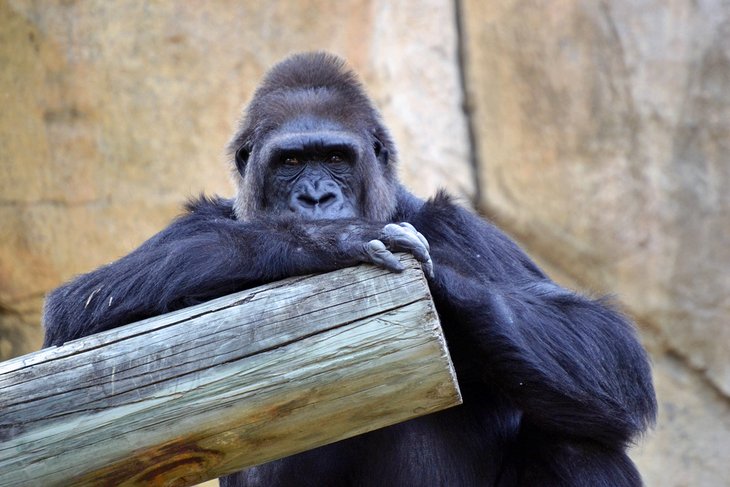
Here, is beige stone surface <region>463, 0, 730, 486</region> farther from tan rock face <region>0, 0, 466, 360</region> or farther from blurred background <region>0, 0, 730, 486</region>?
tan rock face <region>0, 0, 466, 360</region>

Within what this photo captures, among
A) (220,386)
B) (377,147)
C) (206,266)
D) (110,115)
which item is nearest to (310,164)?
(377,147)

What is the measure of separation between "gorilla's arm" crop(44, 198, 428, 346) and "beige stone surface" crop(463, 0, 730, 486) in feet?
12.2

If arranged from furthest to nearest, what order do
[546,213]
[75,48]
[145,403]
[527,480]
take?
[546,213] → [75,48] → [527,480] → [145,403]

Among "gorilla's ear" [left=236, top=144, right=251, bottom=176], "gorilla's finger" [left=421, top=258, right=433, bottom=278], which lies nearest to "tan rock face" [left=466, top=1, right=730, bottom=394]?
"gorilla's ear" [left=236, top=144, right=251, bottom=176]

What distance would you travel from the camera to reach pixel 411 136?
659 cm

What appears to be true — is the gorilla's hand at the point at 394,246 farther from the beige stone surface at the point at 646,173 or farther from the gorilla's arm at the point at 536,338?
the beige stone surface at the point at 646,173

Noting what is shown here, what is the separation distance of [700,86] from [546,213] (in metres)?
1.18

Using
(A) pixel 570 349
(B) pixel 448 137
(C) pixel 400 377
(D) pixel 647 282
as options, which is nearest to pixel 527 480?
(A) pixel 570 349

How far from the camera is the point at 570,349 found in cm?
316

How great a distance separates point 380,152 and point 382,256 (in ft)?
4.75

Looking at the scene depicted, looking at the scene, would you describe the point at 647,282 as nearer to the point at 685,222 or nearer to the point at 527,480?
the point at 685,222

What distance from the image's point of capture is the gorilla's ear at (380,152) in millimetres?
4004

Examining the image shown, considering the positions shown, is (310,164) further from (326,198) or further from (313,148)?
(326,198)

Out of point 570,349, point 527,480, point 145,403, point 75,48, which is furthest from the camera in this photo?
point 75,48
